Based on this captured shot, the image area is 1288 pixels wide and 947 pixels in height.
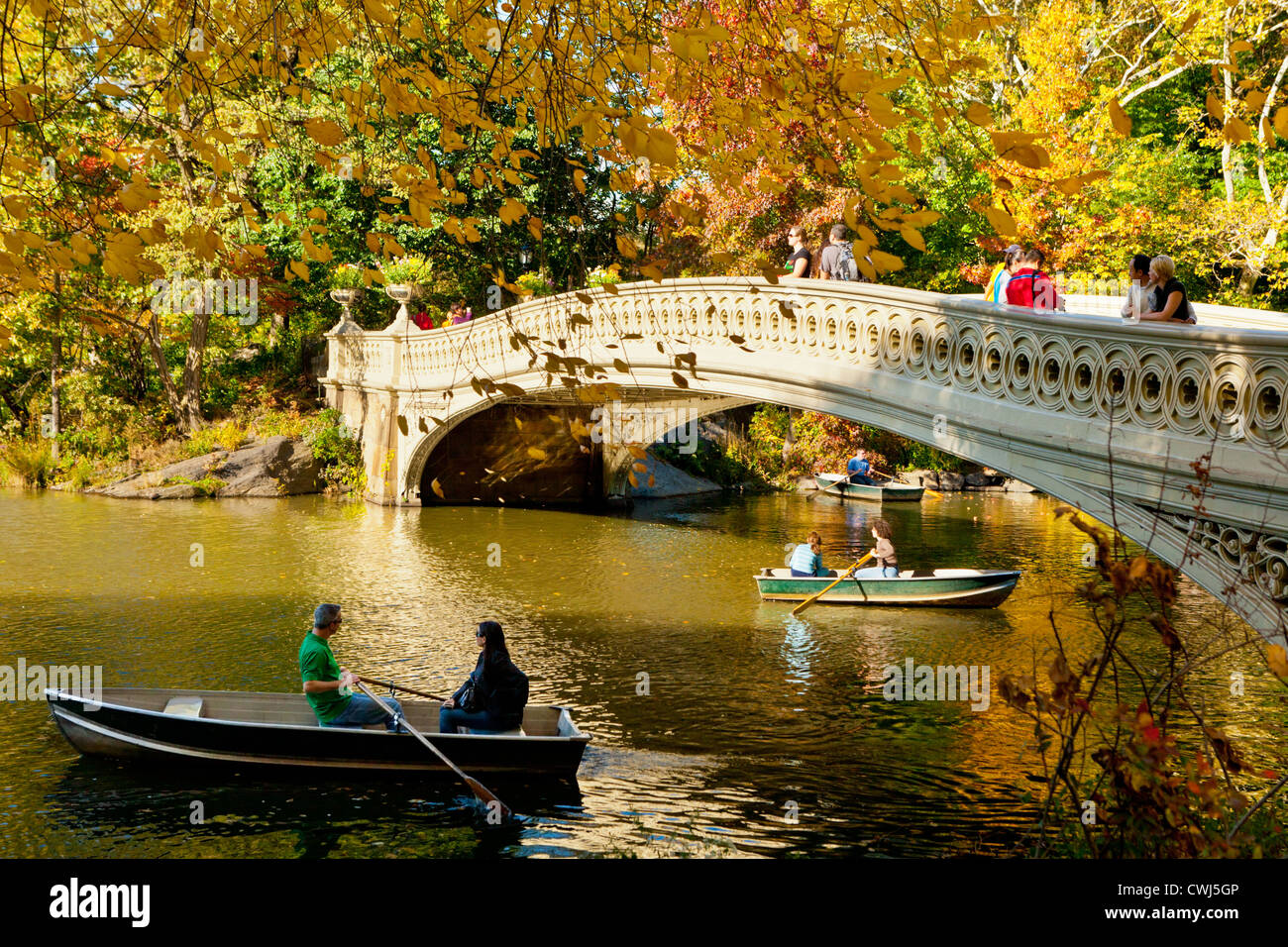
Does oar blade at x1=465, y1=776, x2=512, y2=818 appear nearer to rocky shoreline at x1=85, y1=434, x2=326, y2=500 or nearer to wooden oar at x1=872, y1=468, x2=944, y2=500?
rocky shoreline at x1=85, y1=434, x2=326, y2=500

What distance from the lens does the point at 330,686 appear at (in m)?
8.17

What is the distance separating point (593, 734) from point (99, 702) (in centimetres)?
376

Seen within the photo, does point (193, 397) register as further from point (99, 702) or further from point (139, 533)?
point (99, 702)

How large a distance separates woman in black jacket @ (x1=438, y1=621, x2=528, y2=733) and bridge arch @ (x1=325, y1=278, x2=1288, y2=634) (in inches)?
85.6

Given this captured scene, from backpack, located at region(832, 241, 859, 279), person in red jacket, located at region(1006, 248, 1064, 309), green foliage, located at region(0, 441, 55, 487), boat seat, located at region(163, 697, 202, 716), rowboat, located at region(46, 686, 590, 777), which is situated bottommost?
rowboat, located at region(46, 686, 590, 777)

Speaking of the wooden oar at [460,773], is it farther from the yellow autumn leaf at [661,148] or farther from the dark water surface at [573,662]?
the yellow autumn leaf at [661,148]

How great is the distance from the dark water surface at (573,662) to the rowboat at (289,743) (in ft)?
0.59

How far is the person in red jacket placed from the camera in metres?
10.2

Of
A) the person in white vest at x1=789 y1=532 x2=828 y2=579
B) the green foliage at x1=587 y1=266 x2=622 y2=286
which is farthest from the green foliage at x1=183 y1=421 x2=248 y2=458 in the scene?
the person in white vest at x1=789 y1=532 x2=828 y2=579

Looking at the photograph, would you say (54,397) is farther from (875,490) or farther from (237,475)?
(875,490)

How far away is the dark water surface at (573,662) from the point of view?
24.7ft

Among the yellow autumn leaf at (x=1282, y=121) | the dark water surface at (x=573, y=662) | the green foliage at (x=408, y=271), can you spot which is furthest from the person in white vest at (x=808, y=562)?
the green foliage at (x=408, y=271)

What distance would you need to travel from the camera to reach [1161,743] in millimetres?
4074
